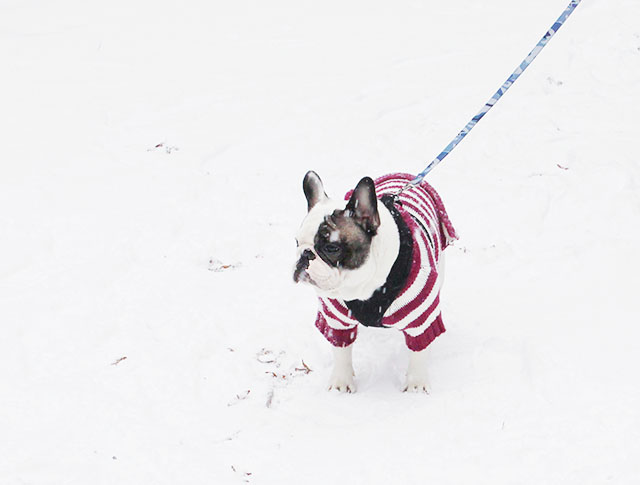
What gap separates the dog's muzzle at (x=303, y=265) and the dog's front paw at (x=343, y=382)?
0.77 m

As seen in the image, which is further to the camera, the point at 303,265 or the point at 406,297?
the point at 406,297

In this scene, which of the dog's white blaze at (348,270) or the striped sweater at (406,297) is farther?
the striped sweater at (406,297)

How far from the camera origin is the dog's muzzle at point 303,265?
2615 mm

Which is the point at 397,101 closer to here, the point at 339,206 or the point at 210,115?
the point at 210,115

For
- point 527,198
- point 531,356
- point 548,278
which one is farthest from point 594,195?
point 531,356

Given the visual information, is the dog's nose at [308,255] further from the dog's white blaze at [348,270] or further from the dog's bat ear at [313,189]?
the dog's bat ear at [313,189]

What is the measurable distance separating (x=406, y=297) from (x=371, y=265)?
263mm

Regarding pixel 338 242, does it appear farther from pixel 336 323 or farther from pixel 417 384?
pixel 417 384

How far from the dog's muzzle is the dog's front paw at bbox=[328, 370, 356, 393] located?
0.77 meters

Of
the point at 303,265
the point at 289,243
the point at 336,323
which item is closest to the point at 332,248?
the point at 303,265

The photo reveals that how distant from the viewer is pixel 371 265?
270 centimetres

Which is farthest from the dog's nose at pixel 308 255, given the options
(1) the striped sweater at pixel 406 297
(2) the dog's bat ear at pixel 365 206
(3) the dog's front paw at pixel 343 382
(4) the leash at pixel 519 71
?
(3) the dog's front paw at pixel 343 382

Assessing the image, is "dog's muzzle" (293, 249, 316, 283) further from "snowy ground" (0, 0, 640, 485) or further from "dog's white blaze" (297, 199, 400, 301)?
"snowy ground" (0, 0, 640, 485)

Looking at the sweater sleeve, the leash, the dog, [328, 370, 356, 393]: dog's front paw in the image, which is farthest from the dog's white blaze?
[328, 370, 356, 393]: dog's front paw
